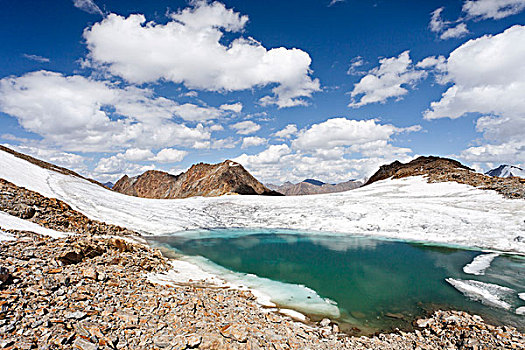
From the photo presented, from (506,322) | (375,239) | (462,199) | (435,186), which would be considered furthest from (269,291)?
(435,186)

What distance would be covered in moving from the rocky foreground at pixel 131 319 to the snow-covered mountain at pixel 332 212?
15982 millimetres

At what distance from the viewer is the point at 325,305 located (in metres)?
10.4

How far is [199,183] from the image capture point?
Result: 7725 cm

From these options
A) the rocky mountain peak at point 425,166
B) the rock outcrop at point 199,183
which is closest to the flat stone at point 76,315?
the rocky mountain peak at point 425,166

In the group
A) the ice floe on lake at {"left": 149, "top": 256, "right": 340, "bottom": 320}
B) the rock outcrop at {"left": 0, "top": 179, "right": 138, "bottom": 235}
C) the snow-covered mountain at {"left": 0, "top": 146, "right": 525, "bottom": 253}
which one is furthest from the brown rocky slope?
the rock outcrop at {"left": 0, "top": 179, "right": 138, "bottom": 235}

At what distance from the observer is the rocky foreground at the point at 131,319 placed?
5.19 meters

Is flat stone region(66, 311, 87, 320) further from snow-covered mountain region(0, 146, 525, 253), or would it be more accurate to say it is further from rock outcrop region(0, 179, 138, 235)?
snow-covered mountain region(0, 146, 525, 253)

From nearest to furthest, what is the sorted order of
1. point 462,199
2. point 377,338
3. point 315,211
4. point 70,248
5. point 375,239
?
point 377,338 < point 70,248 < point 375,239 < point 462,199 < point 315,211

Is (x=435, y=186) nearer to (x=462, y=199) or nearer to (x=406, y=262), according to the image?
(x=462, y=199)

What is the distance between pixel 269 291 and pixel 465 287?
9.36 meters

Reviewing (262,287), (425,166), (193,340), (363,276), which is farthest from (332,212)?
(425,166)

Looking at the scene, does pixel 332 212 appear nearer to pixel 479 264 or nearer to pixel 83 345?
pixel 479 264

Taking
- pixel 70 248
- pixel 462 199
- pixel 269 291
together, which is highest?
pixel 462 199

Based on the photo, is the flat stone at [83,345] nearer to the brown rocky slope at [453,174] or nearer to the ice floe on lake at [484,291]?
the ice floe on lake at [484,291]
